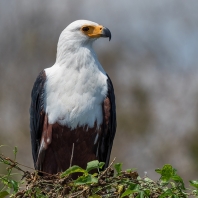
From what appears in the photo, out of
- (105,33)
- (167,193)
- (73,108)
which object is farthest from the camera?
(105,33)

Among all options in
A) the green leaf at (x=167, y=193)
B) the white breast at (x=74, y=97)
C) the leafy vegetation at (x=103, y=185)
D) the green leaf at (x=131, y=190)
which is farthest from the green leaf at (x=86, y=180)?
the white breast at (x=74, y=97)

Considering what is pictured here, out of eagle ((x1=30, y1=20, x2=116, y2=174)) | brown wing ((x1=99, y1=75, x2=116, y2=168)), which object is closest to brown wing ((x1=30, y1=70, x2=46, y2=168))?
eagle ((x1=30, y1=20, x2=116, y2=174))

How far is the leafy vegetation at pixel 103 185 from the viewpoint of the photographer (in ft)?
17.3

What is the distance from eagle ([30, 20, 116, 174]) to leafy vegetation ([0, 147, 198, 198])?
2.01m

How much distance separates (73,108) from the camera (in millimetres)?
7840

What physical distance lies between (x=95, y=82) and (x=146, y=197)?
9.04 ft

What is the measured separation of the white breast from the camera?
785 centimetres

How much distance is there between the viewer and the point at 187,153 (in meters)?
24.0

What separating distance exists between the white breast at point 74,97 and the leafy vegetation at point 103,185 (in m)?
2.00

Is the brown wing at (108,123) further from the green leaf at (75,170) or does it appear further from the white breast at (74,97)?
the green leaf at (75,170)

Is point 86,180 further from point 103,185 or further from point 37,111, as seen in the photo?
point 37,111

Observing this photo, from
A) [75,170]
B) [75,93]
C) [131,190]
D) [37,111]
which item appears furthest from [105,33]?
[131,190]

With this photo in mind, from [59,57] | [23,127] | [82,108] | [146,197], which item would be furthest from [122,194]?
[23,127]

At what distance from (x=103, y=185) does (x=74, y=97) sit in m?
2.45
